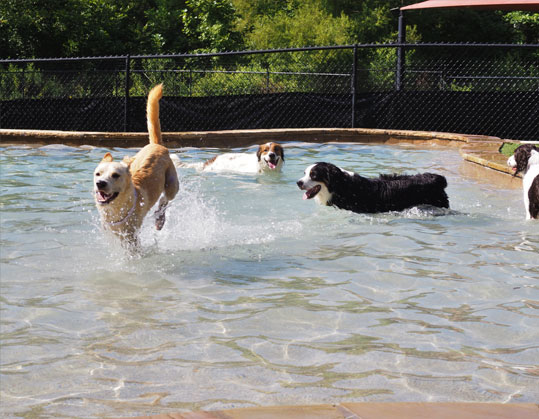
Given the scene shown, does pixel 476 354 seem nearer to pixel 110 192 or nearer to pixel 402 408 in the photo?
pixel 402 408

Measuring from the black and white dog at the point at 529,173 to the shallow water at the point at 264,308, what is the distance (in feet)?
0.63

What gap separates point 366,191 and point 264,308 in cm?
330

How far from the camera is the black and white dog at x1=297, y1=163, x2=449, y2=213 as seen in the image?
7.53m

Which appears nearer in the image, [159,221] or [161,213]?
[159,221]

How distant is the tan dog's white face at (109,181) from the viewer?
5398 millimetres

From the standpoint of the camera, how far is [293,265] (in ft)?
18.7

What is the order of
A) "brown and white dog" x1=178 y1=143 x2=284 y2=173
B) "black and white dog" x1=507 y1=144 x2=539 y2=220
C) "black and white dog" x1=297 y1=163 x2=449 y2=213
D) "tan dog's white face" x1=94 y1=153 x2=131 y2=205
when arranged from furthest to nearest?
"brown and white dog" x1=178 y1=143 x2=284 y2=173, "black and white dog" x1=297 y1=163 x2=449 y2=213, "black and white dog" x1=507 y1=144 x2=539 y2=220, "tan dog's white face" x1=94 y1=153 x2=131 y2=205

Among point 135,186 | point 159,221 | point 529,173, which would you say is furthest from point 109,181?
point 529,173

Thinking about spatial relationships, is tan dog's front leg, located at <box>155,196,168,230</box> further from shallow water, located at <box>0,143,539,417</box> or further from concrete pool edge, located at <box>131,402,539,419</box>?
concrete pool edge, located at <box>131,402,539,419</box>

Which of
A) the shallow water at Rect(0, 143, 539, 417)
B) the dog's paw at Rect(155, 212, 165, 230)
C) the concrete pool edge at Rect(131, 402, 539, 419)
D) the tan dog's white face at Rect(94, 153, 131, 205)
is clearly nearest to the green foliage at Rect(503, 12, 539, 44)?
the shallow water at Rect(0, 143, 539, 417)

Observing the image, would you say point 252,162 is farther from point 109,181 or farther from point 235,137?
point 109,181

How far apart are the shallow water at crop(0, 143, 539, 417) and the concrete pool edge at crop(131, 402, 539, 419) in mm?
568

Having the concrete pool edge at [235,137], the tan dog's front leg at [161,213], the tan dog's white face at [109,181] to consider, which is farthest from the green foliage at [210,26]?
the tan dog's white face at [109,181]

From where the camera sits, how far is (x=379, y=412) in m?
2.57
